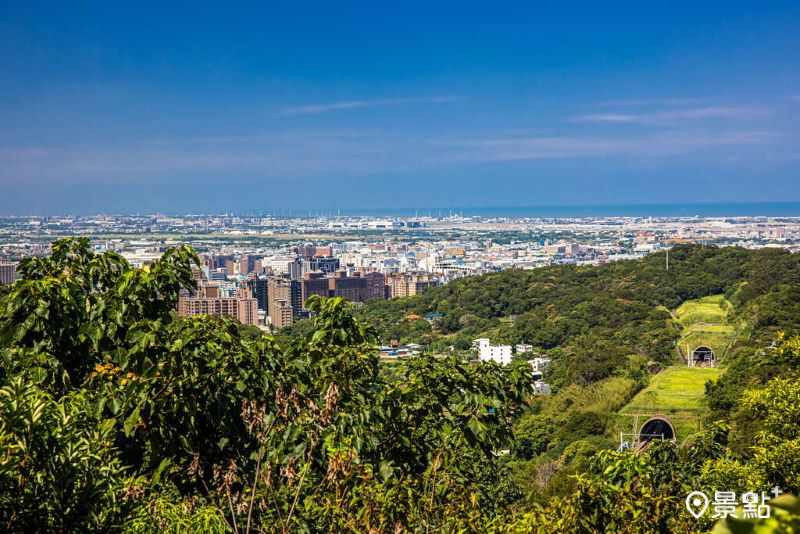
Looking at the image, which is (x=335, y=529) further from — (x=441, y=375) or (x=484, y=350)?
(x=484, y=350)

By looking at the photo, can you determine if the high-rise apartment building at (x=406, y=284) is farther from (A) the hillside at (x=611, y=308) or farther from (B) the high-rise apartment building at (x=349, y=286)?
(A) the hillside at (x=611, y=308)

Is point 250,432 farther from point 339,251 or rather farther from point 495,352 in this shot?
point 339,251

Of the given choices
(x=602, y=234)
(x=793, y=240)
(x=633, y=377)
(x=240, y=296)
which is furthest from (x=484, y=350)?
(x=602, y=234)

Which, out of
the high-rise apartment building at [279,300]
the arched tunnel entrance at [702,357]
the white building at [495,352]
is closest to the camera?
the arched tunnel entrance at [702,357]

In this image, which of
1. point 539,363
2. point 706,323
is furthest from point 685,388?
point 706,323

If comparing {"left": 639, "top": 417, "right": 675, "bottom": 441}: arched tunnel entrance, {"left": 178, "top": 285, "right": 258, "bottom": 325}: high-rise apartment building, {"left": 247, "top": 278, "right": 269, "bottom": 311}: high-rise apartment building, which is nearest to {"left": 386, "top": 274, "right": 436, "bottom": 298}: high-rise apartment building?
{"left": 247, "top": 278, "right": 269, "bottom": 311}: high-rise apartment building

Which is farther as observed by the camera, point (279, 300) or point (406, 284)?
point (406, 284)

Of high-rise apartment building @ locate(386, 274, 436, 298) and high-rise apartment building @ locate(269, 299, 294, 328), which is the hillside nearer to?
high-rise apartment building @ locate(269, 299, 294, 328)

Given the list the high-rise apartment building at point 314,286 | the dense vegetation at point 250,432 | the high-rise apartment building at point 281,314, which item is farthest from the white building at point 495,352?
the high-rise apartment building at point 314,286

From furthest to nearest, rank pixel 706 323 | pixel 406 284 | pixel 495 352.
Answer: pixel 406 284, pixel 706 323, pixel 495 352
